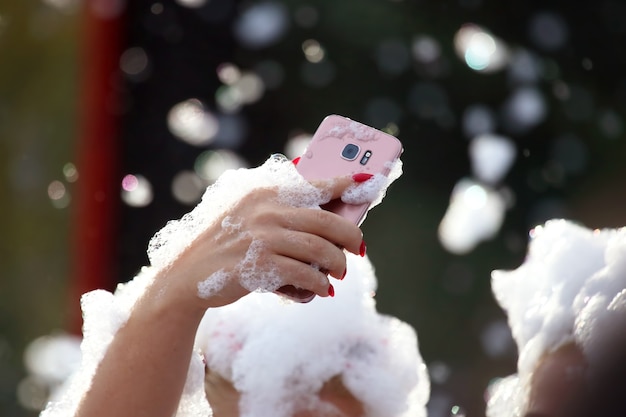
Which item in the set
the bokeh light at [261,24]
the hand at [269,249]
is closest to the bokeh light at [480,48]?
the bokeh light at [261,24]

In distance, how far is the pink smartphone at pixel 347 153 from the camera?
0.84 meters

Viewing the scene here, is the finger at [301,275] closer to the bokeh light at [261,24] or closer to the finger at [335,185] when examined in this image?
the finger at [335,185]

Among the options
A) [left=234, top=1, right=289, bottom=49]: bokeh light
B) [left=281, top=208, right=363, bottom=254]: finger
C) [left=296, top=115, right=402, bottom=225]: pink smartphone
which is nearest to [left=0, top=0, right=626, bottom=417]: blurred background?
[left=234, top=1, right=289, bottom=49]: bokeh light

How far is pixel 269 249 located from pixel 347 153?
153 mm

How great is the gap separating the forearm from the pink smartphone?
0.19 m

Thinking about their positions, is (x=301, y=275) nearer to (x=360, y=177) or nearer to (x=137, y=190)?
(x=360, y=177)

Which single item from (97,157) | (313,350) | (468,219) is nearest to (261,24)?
(97,157)

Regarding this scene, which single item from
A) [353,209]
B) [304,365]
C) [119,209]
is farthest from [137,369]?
[119,209]

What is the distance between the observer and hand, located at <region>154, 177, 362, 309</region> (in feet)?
2.47

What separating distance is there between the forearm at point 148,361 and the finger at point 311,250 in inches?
5.1

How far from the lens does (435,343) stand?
8.36 feet

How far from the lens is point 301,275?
2.45ft

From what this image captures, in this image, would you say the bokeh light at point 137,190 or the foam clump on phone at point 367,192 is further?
the bokeh light at point 137,190

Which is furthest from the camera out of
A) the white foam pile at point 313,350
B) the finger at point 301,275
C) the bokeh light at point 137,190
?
the bokeh light at point 137,190
